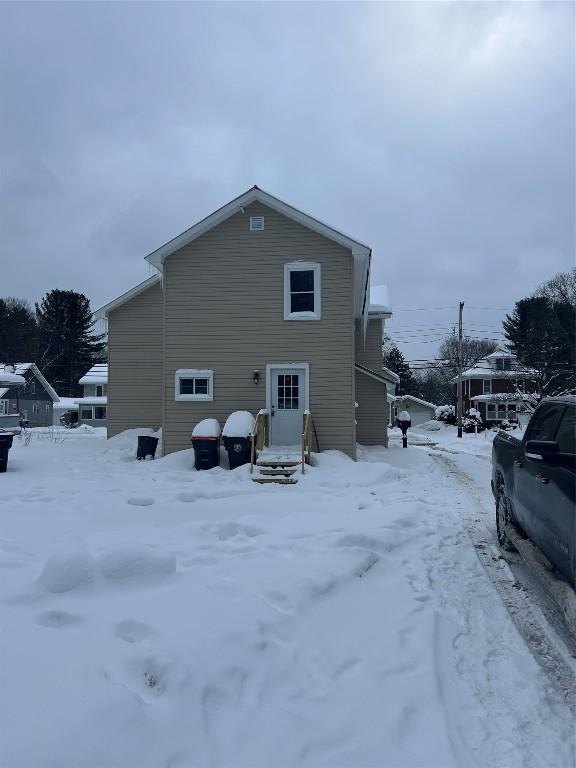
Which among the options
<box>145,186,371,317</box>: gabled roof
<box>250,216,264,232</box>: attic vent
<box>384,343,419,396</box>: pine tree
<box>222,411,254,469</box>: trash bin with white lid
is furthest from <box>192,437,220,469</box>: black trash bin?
<box>384,343,419,396</box>: pine tree

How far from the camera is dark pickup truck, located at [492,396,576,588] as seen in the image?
392cm

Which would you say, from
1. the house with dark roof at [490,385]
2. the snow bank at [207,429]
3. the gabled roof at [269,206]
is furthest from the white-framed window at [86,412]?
the snow bank at [207,429]

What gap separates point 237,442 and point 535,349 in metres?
33.6

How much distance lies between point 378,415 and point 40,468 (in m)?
12.1

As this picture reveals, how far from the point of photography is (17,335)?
53.2 metres

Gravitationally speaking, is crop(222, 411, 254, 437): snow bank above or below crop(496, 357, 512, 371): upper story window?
below

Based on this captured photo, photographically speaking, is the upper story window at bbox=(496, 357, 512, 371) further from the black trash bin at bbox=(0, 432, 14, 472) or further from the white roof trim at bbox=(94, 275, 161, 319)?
the black trash bin at bbox=(0, 432, 14, 472)

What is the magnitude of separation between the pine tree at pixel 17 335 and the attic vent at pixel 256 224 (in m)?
44.6

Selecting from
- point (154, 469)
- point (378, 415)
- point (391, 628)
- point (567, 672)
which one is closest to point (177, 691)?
point (391, 628)

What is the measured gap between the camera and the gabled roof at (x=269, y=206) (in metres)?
14.2

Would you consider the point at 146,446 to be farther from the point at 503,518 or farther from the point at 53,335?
the point at 53,335

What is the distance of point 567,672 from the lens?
3607mm

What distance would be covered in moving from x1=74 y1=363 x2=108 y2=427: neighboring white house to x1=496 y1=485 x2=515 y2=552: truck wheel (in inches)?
1683

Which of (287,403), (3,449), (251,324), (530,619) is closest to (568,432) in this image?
(530,619)
